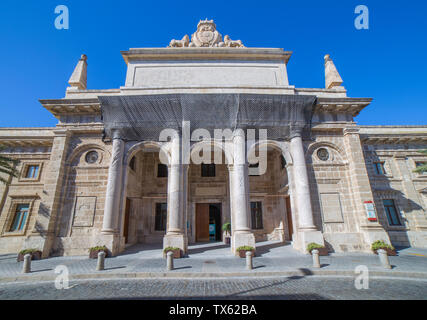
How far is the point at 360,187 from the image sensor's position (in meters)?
12.7

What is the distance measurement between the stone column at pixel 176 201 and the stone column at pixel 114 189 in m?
3.22

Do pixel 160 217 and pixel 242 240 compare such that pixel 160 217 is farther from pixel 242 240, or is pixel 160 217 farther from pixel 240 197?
pixel 242 240

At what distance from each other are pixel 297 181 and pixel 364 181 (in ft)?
13.7

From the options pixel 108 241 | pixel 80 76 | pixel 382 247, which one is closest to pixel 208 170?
pixel 108 241

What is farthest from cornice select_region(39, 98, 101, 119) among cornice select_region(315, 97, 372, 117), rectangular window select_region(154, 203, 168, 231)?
cornice select_region(315, 97, 372, 117)

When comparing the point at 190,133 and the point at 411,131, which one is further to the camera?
the point at 411,131

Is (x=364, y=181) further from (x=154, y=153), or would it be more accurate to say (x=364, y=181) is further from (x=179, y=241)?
(x=154, y=153)

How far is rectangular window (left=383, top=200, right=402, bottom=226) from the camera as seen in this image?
16391 millimetres

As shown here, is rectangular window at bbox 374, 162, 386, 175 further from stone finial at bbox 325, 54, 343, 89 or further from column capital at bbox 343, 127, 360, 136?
stone finial at bbox 325, 54, 343, 89

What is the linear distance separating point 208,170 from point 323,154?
964 centimetres

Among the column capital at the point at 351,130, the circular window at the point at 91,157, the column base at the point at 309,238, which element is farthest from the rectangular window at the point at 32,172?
the column capital at the point at 351,130

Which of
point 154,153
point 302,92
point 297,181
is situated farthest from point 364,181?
point 154,153

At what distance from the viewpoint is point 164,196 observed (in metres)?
17.8
